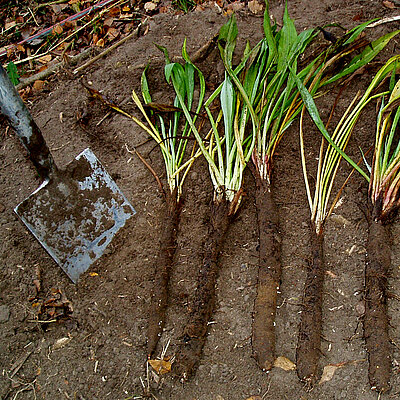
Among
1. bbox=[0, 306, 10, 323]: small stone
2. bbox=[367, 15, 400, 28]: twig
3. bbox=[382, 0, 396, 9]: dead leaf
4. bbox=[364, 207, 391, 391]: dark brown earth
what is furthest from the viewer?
bbox=[382, 0, 396, 9]: dead leaf

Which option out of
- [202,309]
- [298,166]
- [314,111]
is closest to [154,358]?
[202,309]

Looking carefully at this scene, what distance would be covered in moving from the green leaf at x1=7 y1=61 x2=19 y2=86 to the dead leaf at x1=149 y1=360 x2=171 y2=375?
1959 mm

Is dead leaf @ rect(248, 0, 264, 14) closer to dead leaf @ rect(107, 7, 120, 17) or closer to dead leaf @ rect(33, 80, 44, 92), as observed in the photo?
dead leaf @ rect(107, 7, 120, 17)

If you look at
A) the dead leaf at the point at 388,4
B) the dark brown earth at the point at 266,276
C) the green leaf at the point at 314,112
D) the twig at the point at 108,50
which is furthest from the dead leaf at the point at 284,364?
the dead leaf at the point at 388,4

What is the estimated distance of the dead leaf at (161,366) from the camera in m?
1.79

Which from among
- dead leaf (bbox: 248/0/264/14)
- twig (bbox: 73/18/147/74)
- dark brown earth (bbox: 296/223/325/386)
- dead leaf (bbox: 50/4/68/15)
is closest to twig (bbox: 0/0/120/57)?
dead leaf (bbox: 50/4/68/15)

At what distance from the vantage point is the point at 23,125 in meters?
1.93

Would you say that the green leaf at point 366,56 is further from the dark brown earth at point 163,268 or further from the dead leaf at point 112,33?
the dead leaf at point 112,33

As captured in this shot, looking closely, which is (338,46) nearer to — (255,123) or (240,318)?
(255,123)

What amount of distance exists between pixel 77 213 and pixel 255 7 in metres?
1.67

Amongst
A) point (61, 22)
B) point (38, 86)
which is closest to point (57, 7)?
point (61, 22)

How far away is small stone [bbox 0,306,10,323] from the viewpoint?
76.4 inches

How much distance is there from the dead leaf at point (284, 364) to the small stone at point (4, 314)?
112 centimetres

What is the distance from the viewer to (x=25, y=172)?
2.41 meters
